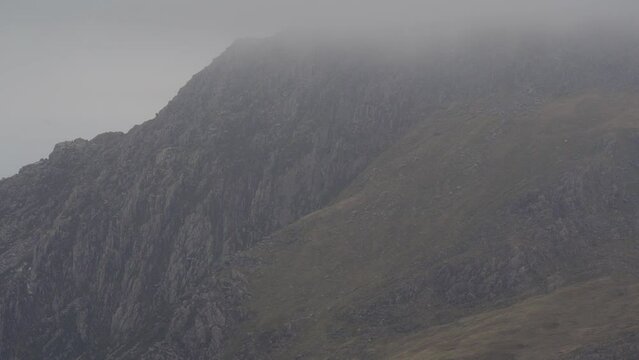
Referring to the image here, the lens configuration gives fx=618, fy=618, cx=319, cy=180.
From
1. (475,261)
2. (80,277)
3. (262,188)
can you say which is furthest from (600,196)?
(80,277)

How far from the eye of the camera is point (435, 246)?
479 feet

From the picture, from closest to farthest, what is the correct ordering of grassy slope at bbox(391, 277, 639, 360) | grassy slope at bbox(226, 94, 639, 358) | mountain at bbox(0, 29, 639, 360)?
1. grassy slope at bbox(391, 277, 639, 360)
2. mountain at bbox(0, 29, 639, 360)
3. grassy slope at bbox(226, 94, 639, 358)

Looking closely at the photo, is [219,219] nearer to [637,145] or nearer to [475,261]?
[475,261]

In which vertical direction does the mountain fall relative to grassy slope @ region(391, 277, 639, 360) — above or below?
above

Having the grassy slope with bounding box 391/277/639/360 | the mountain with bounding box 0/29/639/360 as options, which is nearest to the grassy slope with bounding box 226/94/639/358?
the mountain with bounding box 0/29/639/360

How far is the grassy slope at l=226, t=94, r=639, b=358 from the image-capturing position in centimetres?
12762

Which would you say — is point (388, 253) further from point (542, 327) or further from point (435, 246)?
point (542, 327)

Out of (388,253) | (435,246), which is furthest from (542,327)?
(388,253)

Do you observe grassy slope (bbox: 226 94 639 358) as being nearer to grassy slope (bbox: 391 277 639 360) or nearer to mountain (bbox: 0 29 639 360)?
mountain (bbox: 0 29 639 360)

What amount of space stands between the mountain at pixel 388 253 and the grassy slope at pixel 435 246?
468 mm

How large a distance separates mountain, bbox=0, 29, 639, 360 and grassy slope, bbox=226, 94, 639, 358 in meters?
0.47

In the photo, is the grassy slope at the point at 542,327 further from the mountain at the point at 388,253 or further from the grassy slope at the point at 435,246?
the grassy slope at the point at 435,246

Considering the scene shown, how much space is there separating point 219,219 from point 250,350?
61.5 metres

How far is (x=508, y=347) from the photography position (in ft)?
330
